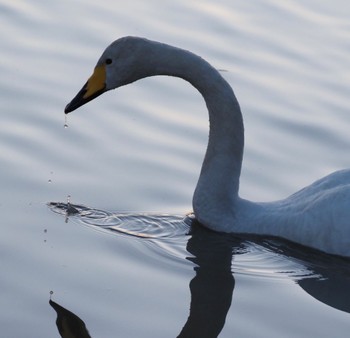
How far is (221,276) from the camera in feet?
26.5

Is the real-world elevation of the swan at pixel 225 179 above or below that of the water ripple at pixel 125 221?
above

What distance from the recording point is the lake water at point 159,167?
7.38 meters

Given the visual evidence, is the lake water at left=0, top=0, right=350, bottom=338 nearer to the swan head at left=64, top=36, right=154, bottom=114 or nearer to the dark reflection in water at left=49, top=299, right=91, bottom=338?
the dark reflection in water at left=49, top=299, right=91, bottom=338

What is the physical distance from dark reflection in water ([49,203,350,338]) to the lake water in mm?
15

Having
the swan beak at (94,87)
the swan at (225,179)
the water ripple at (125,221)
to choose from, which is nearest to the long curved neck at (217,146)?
the swan at (225,179)

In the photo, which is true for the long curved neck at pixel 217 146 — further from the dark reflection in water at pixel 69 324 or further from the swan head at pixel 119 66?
the dark reflection in water at pixel 69 324

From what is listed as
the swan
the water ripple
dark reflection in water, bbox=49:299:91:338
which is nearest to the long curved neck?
the swan

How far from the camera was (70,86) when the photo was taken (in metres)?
10.7

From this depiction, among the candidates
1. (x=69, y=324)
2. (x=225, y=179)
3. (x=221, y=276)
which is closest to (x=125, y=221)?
(x=225, y=179)

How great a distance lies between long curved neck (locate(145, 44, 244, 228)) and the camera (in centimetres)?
899

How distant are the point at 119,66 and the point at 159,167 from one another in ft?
3.37

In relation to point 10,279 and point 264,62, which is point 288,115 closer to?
point 264,62

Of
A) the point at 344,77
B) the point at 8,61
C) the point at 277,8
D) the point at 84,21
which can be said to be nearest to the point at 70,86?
the point at 8,61

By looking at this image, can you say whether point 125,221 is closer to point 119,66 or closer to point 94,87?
point 94,87
